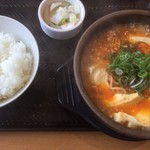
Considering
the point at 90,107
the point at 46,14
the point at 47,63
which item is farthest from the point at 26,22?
the point at 90,107

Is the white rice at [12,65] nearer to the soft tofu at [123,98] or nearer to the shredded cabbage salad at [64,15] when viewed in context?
the shredded cabbage salad at [64,15]

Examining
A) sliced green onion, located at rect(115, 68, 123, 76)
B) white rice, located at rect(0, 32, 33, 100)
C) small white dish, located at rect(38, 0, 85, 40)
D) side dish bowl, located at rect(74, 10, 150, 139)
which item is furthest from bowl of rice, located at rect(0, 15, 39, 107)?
sliced green onion, located at rect(115, 68, 123, 76)

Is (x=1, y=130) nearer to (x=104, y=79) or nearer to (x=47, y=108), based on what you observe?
(x=47, y=108)

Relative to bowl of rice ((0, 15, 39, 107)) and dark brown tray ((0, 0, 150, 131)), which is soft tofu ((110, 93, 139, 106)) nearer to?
dark brown tray ((0, 0, 150, 131))

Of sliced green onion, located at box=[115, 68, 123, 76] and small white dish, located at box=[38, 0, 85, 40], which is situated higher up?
small white dish, located at box=[38, 0, 85, 40]

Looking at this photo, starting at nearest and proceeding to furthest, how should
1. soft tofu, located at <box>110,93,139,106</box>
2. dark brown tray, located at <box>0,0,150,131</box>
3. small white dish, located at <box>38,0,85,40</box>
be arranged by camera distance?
1. soft tofu, located at <box>110,93,139,106</box>
2. dark brown tray, located at <box>0,0,150,131</box>
3. small white dish, located at <box>38,0,85,40</box>

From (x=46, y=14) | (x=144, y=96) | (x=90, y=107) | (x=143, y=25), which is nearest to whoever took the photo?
(x=90, y=107)
